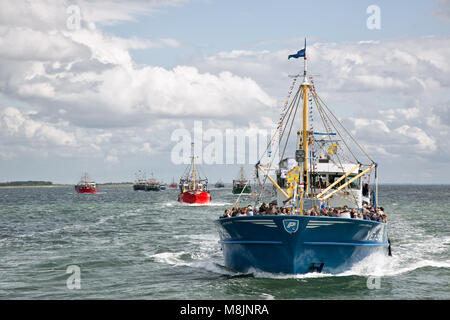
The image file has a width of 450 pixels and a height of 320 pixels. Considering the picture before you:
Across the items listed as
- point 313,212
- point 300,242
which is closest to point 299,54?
point 313,212

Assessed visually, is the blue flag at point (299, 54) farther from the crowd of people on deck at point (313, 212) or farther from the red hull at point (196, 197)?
the red hull at point (196, 197)

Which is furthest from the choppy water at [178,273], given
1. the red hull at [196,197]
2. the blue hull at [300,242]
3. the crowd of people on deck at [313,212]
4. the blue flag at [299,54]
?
the red hull at [196,197]

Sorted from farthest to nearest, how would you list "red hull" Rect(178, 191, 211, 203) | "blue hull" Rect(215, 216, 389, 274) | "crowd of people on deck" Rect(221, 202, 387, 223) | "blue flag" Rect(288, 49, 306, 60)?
"red hull" Rect(178, 191, 211, 203) < "blue flag" Rect(288, 49, 306, 60) < "crowd of people on deck" Rect(221, 202, 387, 223) < "blue hull" Rect(215, 216, 389, 274)

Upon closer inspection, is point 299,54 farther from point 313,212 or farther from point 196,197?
point 196,197

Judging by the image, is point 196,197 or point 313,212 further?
point 196,197

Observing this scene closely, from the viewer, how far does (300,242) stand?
21.8 meters

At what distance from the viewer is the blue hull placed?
21.7 meters

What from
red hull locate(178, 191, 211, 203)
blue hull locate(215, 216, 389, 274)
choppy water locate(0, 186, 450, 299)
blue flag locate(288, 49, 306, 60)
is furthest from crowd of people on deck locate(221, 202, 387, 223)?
red hull locate(178, 191, 211, 203)

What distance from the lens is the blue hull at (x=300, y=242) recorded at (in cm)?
2172

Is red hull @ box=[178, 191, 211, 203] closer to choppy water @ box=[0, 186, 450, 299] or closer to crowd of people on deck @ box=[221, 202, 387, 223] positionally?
choppy water @ box=[0, 186, 450, 299]
